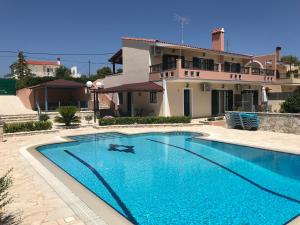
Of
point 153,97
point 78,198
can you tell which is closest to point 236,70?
point 153,97

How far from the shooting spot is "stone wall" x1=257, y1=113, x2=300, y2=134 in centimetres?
1559

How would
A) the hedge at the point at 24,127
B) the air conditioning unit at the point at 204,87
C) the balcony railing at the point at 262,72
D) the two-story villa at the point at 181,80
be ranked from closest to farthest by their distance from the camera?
the hedge at the point at 24,127 → the two-story villa at the point at 181,80 → the air conditioning unit at the point at 204,87 → the balcony railing at the point at 262,72

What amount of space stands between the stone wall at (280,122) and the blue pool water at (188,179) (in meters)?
5.05

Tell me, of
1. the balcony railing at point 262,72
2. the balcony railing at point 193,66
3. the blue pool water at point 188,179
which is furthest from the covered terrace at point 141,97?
the balcony railing at point 262,72

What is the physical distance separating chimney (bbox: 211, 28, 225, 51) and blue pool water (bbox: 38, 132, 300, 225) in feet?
60.3

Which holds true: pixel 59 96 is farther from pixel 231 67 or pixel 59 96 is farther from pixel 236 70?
pixel 236 70

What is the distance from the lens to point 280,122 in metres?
16.4

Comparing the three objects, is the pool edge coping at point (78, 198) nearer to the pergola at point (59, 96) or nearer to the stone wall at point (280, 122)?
the stone wall at point (280, 122)

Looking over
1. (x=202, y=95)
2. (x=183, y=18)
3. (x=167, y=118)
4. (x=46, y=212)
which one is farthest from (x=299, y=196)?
(x=183, y=18)

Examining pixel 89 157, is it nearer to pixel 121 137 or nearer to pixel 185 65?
pixel 121 137

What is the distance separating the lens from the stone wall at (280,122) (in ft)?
51.2

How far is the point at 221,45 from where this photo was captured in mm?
30109

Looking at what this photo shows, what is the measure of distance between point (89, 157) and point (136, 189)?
4.85 m

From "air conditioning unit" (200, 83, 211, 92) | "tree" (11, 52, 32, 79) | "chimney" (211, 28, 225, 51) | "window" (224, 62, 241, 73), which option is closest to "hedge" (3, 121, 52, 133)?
"air conditioning unit" (200, 83, 211, 92)
